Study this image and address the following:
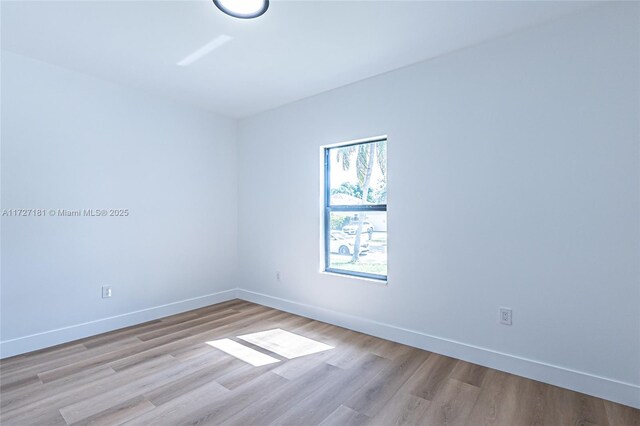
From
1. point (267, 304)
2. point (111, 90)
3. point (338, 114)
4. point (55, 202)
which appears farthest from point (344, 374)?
point (111, 90)

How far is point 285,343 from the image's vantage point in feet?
9.99

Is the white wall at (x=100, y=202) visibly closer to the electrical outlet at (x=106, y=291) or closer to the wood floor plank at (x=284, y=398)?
the electrical outlet at (x=106, y=291)

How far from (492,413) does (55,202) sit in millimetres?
3910

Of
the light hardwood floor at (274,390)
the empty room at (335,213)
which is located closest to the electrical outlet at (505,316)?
the empty room at (335,213)

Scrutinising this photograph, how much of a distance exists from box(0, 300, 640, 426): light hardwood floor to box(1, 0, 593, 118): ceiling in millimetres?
2588

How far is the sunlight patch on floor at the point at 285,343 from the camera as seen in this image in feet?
9.41

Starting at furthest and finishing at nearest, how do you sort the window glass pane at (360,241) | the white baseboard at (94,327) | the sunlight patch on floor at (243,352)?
the window glass pane at (360,241) → the white baseboard at (94,327) → the sunlight patch on floor at (243,352)

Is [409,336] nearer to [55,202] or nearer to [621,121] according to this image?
[621,121]

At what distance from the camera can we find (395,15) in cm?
225

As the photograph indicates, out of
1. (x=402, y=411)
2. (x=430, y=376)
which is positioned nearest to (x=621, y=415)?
(x=430, y=376)

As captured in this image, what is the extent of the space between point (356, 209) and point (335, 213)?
0.32 meters

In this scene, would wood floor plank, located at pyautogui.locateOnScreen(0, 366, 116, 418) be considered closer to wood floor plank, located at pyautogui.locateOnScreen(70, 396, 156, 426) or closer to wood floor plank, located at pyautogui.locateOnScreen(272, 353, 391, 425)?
wood floor plank, located at pyautogui.locateOnScreen(70, 396, 156, 426)

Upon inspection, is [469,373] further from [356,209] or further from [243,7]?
[243,7]

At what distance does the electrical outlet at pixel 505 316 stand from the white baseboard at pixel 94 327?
3384 millimetres
